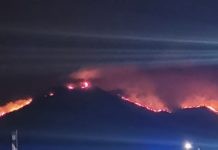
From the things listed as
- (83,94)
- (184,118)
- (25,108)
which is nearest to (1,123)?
(25,108)

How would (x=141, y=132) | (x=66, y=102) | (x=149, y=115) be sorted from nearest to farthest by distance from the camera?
(x=141, y=132)
(x=149, y=115)
(x=66, y=102)

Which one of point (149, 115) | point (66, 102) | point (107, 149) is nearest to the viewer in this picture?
point (107, 149)

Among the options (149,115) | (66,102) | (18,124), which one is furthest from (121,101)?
(18,124)

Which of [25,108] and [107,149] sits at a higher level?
[25,108]

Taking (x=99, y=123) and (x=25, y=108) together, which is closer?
(x=99, y=123)

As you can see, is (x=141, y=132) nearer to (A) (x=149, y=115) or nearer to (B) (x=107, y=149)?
(A) (x=149, y=115)

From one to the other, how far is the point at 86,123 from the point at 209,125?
24.0 meters

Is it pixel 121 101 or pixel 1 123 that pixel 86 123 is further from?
pixel 1 123

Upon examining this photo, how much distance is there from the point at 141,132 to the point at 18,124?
79.8ft

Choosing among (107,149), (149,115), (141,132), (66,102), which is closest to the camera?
(107,149)

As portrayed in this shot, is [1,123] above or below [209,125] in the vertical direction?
above

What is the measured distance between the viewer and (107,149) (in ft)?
258

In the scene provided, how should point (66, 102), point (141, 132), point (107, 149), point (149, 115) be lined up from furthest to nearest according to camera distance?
point (66, 102) → point (149, 115) → point (141, 132) → point (107, 149)

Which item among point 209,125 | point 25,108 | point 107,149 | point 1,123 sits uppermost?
point 25,108
